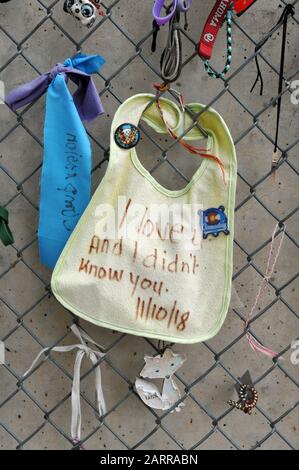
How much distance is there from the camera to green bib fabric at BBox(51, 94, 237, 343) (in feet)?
3.05

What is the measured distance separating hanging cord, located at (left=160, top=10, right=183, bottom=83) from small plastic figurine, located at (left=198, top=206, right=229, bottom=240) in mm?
177

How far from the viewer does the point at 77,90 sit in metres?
0.94

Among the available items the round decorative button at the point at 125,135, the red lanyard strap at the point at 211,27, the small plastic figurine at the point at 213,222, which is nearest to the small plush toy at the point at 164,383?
the small plastic figurine at the point at 213,222

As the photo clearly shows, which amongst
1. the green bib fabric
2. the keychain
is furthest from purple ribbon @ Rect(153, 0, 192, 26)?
the green bib fabric

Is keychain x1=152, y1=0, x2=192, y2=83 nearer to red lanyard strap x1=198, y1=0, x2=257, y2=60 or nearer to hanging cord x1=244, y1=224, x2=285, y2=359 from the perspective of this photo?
red lanyard strap x1=198, y1=0, x2=257, y2=60

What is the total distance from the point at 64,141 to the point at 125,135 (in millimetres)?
79

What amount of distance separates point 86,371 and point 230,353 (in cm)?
22

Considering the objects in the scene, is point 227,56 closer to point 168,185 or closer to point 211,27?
point 211,27

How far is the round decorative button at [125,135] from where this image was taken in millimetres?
927

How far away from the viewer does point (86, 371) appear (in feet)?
3.52

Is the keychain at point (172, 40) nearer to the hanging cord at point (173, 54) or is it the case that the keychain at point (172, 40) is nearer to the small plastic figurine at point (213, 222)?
the hanging cord at point (173, 54)

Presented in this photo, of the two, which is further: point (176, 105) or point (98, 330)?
point (98, 330)

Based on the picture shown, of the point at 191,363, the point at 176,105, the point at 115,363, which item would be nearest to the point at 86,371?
the point at 115,363

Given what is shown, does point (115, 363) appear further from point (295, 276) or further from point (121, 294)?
point (295, 276)
